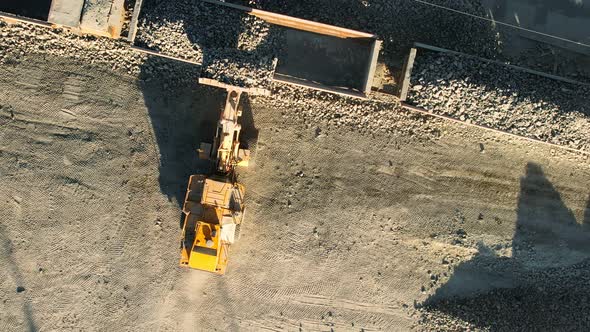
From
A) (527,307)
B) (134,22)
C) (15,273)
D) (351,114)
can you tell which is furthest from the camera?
(527,307)

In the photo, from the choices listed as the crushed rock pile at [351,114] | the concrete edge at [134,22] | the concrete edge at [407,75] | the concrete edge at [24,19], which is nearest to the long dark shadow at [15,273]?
the concrete edge at [24,19]

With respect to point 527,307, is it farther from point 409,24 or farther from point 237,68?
point 237,68

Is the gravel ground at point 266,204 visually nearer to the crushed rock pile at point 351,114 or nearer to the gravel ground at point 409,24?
the crushed rock pile at point 351,114

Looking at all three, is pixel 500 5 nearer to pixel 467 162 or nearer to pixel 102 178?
pixel 467 162

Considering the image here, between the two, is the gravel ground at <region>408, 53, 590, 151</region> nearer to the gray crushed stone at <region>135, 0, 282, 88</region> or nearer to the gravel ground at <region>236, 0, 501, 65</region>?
the gravel ground at <region>236, 0, 501, 65</region>

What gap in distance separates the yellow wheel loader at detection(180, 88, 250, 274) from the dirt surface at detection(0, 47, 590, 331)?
29.8 inches

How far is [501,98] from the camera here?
1037 cm

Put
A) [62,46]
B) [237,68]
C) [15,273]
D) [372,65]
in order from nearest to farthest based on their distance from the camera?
Result: [237,68]
[372,65]
[62,46]
[15,273]

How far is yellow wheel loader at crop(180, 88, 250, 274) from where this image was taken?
9617 millimetres

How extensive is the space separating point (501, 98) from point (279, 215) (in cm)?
570

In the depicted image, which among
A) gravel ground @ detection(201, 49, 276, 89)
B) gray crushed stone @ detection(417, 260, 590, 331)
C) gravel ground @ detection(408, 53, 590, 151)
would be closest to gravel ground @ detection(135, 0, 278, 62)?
gravel ground @ detection(201, 49, 276, 89)

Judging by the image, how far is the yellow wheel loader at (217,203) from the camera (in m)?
9.62

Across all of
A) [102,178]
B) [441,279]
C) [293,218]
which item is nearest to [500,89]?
[441,279]

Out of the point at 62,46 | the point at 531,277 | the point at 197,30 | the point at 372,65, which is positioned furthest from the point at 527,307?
the point at 62,46
